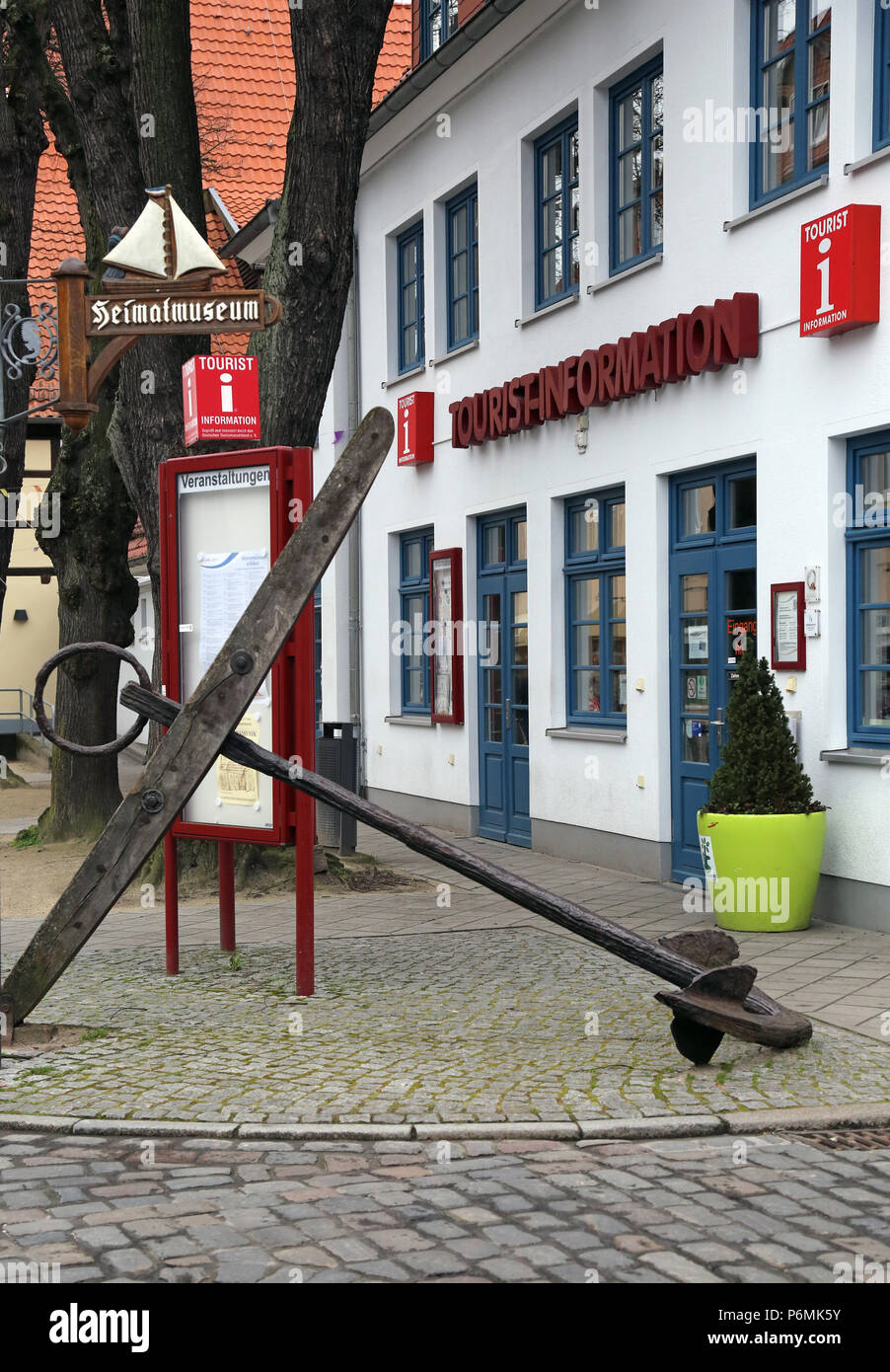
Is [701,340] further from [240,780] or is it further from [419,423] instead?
[419,423]

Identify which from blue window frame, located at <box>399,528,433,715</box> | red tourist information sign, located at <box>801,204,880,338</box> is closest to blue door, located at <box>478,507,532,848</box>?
blue window frame, located at <box>399,528,433,715</box>

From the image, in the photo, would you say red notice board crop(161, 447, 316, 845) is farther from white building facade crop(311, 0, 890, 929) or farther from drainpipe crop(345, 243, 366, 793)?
drainpipe crop(345, 243, 366, 793)

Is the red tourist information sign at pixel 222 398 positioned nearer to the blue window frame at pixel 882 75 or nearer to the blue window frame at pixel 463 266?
the blue window frame at pixel 882 75

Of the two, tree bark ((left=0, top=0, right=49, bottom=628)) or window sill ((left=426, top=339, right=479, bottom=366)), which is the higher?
tree bark ((left=0, top=0, right=49, bottom=628))

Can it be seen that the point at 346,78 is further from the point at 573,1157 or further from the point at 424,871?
the point at 573,1157

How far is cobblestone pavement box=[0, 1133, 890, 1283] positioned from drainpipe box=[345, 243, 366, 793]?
13.4 metres

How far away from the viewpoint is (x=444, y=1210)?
4.65 meters

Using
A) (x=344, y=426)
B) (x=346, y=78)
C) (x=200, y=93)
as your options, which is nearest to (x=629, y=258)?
(x=346, y=78)

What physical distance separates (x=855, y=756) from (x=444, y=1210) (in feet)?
18.3

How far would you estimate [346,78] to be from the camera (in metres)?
10.7

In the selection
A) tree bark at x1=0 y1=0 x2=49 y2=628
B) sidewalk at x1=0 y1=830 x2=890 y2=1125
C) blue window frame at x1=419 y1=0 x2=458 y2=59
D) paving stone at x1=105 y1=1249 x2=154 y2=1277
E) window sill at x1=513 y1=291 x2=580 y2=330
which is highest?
blue window frame at x1=419 y1=0 x2=458 y2=59

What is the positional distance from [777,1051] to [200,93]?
22816 millimetres

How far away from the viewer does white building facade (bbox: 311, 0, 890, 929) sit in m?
9.84

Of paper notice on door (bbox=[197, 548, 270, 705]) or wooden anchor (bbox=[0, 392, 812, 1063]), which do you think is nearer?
wooden anchor (bbox=[0, 392, 812, 1063])
